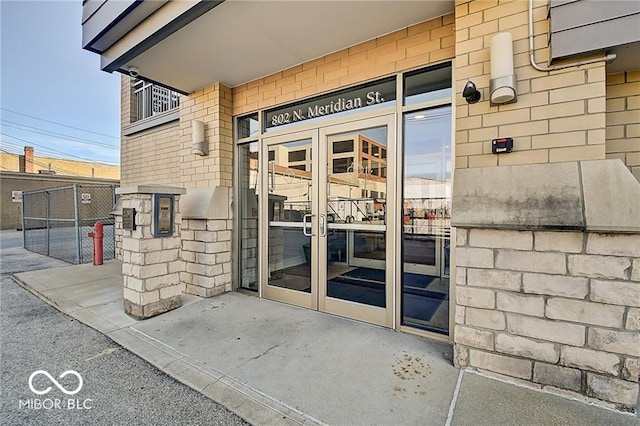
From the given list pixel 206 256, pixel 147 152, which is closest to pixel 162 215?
pixel 206 256

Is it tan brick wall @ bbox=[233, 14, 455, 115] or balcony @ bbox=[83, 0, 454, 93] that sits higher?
balcony @ bbox=[83, 0, 454, 93]

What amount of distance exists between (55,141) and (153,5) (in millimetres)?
34505

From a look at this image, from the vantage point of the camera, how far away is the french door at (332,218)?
2943 millimetres

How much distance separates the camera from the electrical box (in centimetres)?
201

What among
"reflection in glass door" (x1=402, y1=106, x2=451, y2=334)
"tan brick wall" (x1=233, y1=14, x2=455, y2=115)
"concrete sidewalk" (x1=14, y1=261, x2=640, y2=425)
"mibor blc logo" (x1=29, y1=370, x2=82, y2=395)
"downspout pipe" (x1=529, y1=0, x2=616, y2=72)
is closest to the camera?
"concrete sidewalk" (x1=14, y1=261, x2=640, y2=425)

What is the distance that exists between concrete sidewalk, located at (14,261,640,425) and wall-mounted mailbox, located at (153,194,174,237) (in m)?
0.96

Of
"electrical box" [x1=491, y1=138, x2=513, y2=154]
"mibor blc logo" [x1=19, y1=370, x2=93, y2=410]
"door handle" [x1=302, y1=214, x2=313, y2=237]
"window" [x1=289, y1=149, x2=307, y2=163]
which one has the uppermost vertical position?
"window" [x1=289, y1=149, x2=307, y2=163]

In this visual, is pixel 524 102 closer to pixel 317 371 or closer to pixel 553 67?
pixel 553 67

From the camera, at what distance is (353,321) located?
3023mm

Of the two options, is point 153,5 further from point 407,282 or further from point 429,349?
point 429,349

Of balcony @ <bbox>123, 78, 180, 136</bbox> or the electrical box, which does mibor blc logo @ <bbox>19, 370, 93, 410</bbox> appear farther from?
balcony @ <bbox>123, 78, 180, 136</bbox>

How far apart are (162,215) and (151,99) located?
159 inches

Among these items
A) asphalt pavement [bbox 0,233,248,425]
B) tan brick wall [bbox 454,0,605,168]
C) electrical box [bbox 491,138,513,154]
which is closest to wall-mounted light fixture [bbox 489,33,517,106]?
tan brick wall [bbox 454,0,605,168]

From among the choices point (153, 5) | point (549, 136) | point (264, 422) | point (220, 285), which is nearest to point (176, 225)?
point (220, 285)
